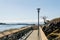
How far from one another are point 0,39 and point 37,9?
10528mm

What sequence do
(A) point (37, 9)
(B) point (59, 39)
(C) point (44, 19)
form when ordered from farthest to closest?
(C) point (44, 19), (B) point (59, 39), (A) point (37, 9)

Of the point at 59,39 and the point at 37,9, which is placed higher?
the point at 37,9

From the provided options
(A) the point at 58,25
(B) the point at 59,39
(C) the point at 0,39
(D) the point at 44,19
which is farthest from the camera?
(D) the point at 44,19

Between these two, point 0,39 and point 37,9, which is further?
point 37,9

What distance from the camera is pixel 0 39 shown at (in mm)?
7898

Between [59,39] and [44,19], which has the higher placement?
[44,19]

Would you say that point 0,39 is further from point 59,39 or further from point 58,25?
point 58,25

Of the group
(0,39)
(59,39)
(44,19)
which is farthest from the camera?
(44,19)

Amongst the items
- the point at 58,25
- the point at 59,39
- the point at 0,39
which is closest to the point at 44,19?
the point at 58,25

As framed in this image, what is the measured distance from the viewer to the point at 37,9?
17875 millimetres

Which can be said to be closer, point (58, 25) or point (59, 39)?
point (59, 39)

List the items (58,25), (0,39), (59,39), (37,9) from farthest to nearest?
(58,25) < (59,39) < (37,9) < (0,39)

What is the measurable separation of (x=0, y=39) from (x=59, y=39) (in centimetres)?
1319

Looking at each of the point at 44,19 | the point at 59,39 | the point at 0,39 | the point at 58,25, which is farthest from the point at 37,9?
the point at 44,19
